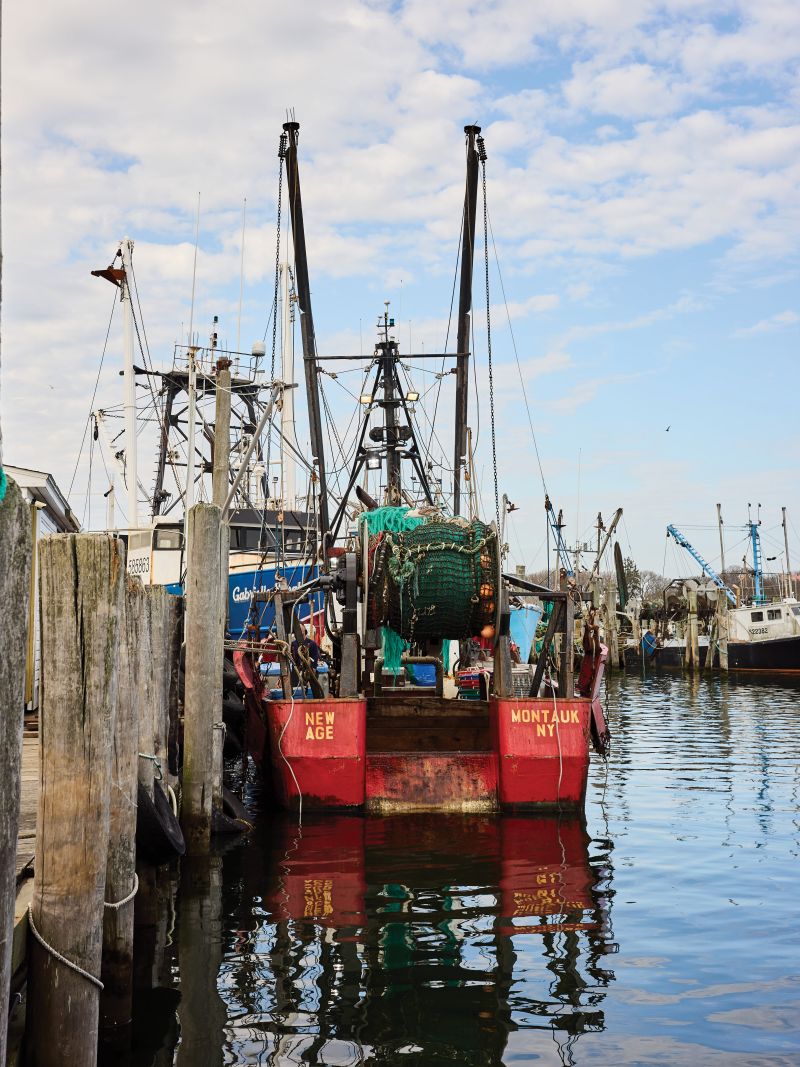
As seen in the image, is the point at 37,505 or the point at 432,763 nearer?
the point at 432,763

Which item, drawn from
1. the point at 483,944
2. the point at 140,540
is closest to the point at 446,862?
the point at 483,944

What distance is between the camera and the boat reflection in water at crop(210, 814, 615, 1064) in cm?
647

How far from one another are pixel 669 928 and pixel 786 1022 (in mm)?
2074

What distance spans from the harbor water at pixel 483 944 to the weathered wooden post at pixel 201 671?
0.61 m

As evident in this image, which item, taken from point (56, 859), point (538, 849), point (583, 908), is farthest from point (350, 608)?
point (56, 859)

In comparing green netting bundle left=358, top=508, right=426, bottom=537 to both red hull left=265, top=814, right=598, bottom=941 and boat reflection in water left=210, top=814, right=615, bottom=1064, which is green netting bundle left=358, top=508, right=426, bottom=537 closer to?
red hull left=265, top=814, right=598, bottom=941

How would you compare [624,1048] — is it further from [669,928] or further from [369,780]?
[369,780]

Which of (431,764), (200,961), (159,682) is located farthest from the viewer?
(431,764)

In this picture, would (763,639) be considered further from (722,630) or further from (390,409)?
(390,409)

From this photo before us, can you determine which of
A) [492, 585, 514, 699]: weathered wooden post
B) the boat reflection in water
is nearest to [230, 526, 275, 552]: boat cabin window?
[492, 585, 514, 699]: weathered wooden post

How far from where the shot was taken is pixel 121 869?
20.9 ft

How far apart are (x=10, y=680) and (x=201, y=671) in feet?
23.5

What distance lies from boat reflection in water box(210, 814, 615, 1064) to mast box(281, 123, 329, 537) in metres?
7.94

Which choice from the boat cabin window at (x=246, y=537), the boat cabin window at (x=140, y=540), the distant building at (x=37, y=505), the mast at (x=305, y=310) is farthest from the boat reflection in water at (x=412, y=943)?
the boat cabin window at (x=140, y=540)
